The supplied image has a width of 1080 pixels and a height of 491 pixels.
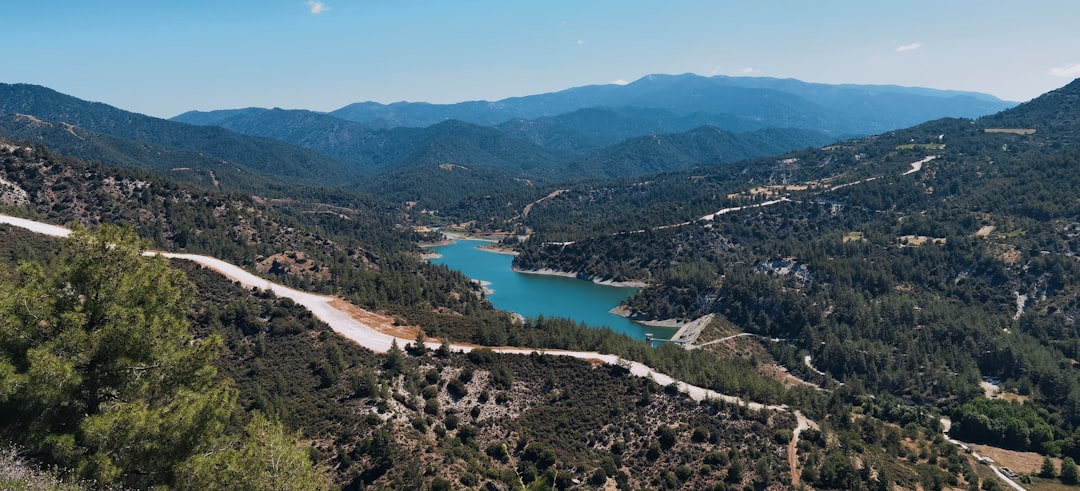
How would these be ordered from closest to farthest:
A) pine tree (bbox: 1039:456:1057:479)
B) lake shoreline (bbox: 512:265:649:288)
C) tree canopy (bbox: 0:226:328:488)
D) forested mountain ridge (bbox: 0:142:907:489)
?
tree canopy (bbox: 0:226:328:488) → forested mountain ridge (bbox: 0:142:907:489) → pine tree (bbox: 1039:456:1057:479) → lake shoreline (bbox: 512:265:649:288)

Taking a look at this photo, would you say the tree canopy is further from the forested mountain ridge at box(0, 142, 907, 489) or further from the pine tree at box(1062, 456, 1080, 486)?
the pine tree at box(1062, 456, 1080, 486)

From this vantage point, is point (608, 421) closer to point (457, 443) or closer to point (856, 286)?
point (457, 443)

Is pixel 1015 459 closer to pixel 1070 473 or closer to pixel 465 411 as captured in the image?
pixel 1070 473

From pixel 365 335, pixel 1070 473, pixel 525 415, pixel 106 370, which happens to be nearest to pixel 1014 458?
pixel 1070 473

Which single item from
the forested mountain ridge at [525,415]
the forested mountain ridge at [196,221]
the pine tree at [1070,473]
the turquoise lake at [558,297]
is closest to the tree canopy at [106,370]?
the forested mountain ridge at [525,415]

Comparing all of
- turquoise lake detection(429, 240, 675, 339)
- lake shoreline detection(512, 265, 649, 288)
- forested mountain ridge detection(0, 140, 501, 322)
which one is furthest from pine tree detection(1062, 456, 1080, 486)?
lake shoreline detection(512, 265, 649, 288)

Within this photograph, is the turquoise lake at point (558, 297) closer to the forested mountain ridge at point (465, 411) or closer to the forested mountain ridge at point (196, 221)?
the forested mountain ridge at point (196, 221)

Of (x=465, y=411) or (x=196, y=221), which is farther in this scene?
(x=196, y=221)
